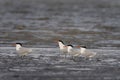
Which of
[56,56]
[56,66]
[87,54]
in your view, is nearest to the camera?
[56,66]

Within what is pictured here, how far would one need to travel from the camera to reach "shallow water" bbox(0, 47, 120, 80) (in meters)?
17.7

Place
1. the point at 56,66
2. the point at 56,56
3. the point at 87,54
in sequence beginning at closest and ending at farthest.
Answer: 1. the point at 56,66
2. the point at 87,54
3. the point at 56,56

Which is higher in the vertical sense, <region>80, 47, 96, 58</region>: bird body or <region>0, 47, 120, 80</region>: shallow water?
<region>80, 47, 96, 58</region>: bird body

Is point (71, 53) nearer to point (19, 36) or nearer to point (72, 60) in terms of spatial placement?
point (72, 60)

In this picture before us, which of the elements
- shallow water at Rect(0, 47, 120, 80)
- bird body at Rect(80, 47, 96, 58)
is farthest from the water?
bird body at Rect(80, 47, 96, 58)

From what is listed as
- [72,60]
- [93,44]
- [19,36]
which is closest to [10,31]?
[19,36]

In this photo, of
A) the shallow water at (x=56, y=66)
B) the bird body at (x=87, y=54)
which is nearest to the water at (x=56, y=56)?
the shallow water at (x=56, y=66)

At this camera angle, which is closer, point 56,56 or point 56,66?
point 56,66

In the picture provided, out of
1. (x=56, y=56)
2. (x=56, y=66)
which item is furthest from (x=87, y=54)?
(x=56, y=66)

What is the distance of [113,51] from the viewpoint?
23.7 metres

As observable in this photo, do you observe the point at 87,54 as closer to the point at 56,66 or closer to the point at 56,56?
the point at 56,56

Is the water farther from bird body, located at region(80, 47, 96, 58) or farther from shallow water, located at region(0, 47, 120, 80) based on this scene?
bird body, located at region(80, 47, 96, 58)

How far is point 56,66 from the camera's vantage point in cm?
1966

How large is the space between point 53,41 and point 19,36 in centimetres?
306
